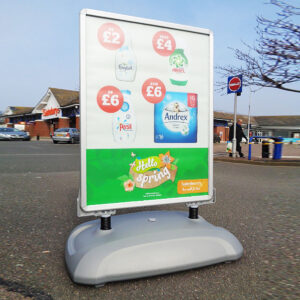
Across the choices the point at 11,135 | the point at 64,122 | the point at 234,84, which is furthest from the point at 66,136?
the point at 234,84

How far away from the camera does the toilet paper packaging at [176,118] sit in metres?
2.35

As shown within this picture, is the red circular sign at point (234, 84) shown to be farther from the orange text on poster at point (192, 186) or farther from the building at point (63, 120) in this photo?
the building at point (63, 120)

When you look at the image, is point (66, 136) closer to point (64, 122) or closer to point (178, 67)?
point (64, 122)

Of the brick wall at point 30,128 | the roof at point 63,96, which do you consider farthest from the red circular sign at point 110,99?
the brick wall at point 30,128

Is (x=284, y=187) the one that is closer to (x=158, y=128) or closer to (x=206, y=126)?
(x=206, y=126)

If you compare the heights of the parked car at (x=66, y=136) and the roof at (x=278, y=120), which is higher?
the roof at (x=278, y=120)

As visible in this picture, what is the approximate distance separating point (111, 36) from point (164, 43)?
0.47 meters

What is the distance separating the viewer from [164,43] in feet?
7.67

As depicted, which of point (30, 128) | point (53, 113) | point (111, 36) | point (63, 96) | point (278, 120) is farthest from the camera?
point (278, 120)

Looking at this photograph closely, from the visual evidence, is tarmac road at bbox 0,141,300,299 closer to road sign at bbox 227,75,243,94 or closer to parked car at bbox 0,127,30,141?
road sign at bbox 227,75,243,94

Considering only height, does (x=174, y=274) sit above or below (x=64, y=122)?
below

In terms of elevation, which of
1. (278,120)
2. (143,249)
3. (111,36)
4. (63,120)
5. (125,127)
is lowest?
(143,249)

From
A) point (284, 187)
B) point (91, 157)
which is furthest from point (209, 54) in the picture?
point (284, 187)

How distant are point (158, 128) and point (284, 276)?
153 cm
